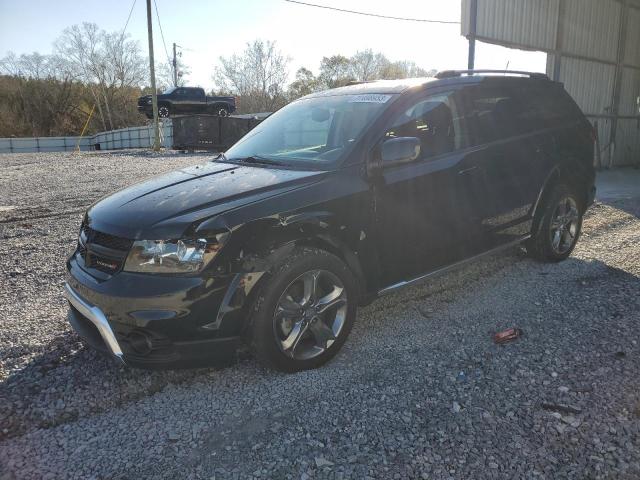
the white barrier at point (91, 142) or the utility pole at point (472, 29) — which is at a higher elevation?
the utility pole at point (472, 29)

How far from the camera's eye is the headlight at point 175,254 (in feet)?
8.41

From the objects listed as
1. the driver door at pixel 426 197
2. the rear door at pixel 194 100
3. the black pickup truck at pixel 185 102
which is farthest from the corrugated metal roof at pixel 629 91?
the rear door at pixel 194 100

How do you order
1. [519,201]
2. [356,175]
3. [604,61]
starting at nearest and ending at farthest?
1. [356,175]
2. [519,201]
3. [604,61]

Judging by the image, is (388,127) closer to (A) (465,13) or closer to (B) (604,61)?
(A) (465,13)

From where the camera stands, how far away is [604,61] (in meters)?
14.4

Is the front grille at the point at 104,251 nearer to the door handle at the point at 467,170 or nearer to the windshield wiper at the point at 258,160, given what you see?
the windshield wiper at the point at 258,160

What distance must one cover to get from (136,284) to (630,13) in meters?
18.0

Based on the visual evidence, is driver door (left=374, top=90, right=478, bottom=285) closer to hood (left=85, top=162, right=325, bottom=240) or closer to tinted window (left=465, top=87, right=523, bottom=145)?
tinted window (left=465, top=87, right=523, bottom=145)

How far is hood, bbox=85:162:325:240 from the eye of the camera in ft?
8.57

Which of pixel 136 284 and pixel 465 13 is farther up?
pixel 465 13

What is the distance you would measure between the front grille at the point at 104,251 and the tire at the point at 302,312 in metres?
0.79

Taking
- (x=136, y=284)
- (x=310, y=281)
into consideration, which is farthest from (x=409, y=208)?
(x=136, y=284)

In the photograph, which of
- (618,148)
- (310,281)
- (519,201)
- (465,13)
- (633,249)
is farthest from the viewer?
(618,148)

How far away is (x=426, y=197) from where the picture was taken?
138 inches
